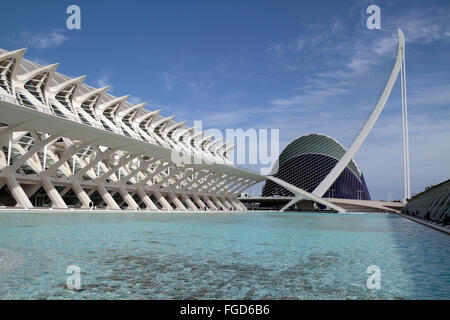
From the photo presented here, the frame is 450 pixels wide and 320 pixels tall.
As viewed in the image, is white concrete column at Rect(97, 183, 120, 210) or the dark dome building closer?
white concrete column at Rect(97, 183, 120, 210)

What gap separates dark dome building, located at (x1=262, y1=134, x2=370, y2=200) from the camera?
65875mm

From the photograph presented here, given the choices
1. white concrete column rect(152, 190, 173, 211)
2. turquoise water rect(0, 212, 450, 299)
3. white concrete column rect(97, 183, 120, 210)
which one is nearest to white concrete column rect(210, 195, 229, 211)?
white concrete column rect(152, 190, 173, 211)

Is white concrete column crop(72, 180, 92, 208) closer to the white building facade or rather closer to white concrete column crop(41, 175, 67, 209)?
the white building facade

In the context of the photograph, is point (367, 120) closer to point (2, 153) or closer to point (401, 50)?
point (401, 50)

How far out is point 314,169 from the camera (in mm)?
68750

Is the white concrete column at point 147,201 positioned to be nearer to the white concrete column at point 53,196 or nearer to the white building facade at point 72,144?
the white building facade at point 72,144

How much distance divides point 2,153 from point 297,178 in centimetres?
5636

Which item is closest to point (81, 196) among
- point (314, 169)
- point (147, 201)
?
point (147, 201)

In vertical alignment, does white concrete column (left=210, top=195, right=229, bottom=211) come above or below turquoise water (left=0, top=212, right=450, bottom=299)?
below

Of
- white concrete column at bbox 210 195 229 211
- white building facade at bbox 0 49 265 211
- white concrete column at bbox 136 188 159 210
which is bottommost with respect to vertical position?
white concrete column at bbox 210 195 229 211

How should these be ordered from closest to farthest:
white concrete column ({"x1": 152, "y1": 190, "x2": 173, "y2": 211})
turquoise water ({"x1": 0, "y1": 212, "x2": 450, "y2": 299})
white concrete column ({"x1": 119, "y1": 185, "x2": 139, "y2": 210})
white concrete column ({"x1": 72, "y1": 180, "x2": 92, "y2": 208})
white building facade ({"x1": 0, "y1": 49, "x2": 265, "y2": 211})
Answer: turquoise water ({"x1": 0, "y1": 212, "x2": 450, "y2": 299}), white building facade ({"x1": 0, "y1": 49, "x2": 265, "y2": 211}), white concrete column ({"x1": 72, "y1": 180, "x2": 92, "y2": 208}), white concrete column ({"x1": 119, "y1": 185, "x2": 139, "y2": 210}), white concrete column ({"x1": 152, "y1": 190, "x2": 173, "y2": 211})

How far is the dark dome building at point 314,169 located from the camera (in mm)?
65875

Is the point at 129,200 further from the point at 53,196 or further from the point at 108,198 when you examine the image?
the point at 53,196
